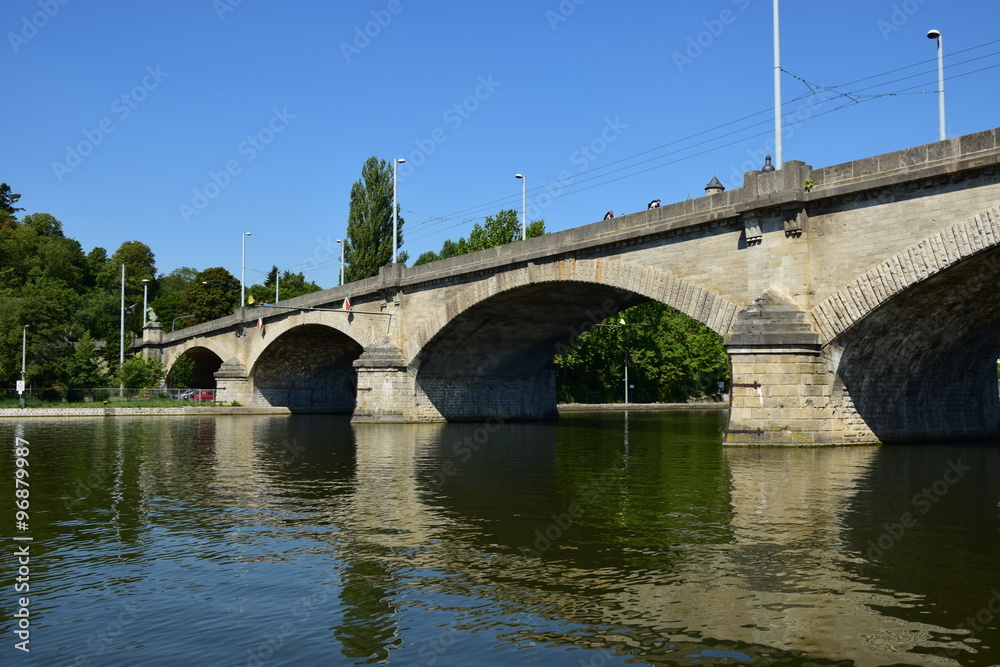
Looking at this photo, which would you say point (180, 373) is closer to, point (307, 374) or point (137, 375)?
point (137, 375)

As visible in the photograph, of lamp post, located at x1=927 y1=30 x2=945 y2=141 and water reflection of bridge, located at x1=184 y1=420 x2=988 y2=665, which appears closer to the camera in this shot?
water reflection of bridge, located at x1=184 y1=420 x2=988 y2=665

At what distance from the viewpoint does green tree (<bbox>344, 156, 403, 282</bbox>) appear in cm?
6881

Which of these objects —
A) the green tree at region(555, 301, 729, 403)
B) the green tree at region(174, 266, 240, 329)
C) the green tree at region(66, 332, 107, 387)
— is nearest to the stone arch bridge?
the green tree at region(66, 332, 107, 387)

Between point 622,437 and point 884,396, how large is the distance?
10151 mm

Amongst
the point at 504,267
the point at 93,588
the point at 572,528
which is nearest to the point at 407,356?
the point at 504,267

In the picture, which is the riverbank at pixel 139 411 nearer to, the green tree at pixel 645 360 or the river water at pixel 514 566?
the green tree at pixel 645 360

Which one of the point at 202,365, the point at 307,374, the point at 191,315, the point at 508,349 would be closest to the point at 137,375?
the point at 307,374

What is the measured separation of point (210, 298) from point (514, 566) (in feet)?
310

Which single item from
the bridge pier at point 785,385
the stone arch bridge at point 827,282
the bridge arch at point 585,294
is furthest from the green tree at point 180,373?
the bridge pier at point 785,385

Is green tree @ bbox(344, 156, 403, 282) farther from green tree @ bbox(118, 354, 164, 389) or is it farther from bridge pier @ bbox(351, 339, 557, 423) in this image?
bridge pier @ bbox(351, 339, 557, 423)

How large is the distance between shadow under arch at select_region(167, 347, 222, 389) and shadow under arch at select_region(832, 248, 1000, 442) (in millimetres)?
55561

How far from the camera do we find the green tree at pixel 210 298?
9712 centimetres

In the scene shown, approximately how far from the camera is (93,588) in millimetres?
8812

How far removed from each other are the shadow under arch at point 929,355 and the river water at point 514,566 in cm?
408
